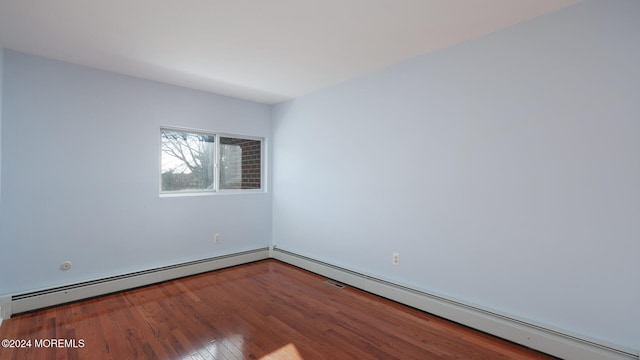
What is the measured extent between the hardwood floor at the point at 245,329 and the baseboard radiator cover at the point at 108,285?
0.09m

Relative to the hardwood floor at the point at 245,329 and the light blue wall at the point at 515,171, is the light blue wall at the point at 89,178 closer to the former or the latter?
the hardwood floor at the point at 245,329

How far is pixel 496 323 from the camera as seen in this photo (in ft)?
7.31

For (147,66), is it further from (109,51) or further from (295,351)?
(295,351)

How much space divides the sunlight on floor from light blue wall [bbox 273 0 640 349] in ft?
4.27

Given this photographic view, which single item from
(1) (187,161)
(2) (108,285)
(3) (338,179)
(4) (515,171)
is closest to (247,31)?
(3) (338,179)

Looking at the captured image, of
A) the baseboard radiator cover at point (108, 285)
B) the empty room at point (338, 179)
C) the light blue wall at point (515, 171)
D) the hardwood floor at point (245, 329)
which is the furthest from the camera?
the baseboard radiator cover at point (108, 285)

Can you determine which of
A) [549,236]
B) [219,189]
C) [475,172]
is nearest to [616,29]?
[475,172]

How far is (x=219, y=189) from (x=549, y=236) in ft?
11.9

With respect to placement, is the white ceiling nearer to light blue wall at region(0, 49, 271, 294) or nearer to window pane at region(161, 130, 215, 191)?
Answer: light blue wall at region(0, 49, 271, 294)

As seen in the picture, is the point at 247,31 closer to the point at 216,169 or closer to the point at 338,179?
the point at 338,179

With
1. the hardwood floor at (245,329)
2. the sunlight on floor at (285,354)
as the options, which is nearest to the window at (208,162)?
the hardwood floor at (245,329)

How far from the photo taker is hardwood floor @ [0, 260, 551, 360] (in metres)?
2.05

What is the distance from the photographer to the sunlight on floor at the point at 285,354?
201 centimetres

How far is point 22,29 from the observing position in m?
2.22
